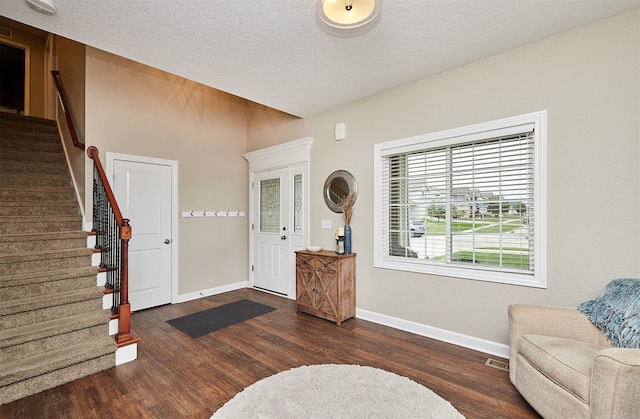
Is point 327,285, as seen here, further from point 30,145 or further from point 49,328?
point 30,145

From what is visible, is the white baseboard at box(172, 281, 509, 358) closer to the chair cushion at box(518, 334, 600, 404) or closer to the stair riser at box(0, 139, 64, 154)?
the chair cushion at box(518, 334, 600, 404)

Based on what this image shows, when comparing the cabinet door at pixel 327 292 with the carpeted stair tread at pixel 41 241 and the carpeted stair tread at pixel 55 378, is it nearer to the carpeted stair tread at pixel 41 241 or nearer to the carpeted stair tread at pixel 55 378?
the carpeted stair tread at pixel 55 378

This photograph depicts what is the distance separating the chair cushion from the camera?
61.1 inches

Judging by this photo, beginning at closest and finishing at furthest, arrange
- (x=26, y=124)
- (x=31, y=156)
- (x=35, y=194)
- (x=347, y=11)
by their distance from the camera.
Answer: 1. (x=347, y=11)
2. (x=35, y=194)
3. (x=31, y=156)
4. (x=26, y=124)

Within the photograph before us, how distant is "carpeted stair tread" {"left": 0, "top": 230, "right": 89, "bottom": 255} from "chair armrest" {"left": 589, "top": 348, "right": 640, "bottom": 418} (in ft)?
14.3

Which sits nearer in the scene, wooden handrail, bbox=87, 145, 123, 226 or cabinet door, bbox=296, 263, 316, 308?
wooden handrail, bbox=87, 145, 123, 226

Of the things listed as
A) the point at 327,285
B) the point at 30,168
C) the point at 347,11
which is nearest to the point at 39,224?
the point at 30,168

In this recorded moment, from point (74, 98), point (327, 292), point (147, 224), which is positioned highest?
point (74, 98)

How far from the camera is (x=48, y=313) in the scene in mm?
2549

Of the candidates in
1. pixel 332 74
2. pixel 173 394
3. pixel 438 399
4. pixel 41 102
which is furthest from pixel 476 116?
pixel 41 102

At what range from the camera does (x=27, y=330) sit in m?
2.36

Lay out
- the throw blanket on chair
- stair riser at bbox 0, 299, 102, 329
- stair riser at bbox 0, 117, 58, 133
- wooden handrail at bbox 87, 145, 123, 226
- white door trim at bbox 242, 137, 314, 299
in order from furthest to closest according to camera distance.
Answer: white door trim at bbox 242, 137, 314, 299
stair riser at bbox 0, 117, 58, 133
wooden handrail at bbox 87, 145, 123, 226
stair riser at bbox 0, 299, 102, 329
the throw blanket on chair

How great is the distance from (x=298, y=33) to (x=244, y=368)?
2817 mm

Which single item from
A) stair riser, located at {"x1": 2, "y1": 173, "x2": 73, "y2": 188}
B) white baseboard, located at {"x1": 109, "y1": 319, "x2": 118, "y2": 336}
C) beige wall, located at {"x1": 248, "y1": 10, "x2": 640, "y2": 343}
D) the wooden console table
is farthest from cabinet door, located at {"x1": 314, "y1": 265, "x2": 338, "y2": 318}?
stair riser, located at {"x1": 2, "y1": 173, "x2": 73, "y2": 188}
